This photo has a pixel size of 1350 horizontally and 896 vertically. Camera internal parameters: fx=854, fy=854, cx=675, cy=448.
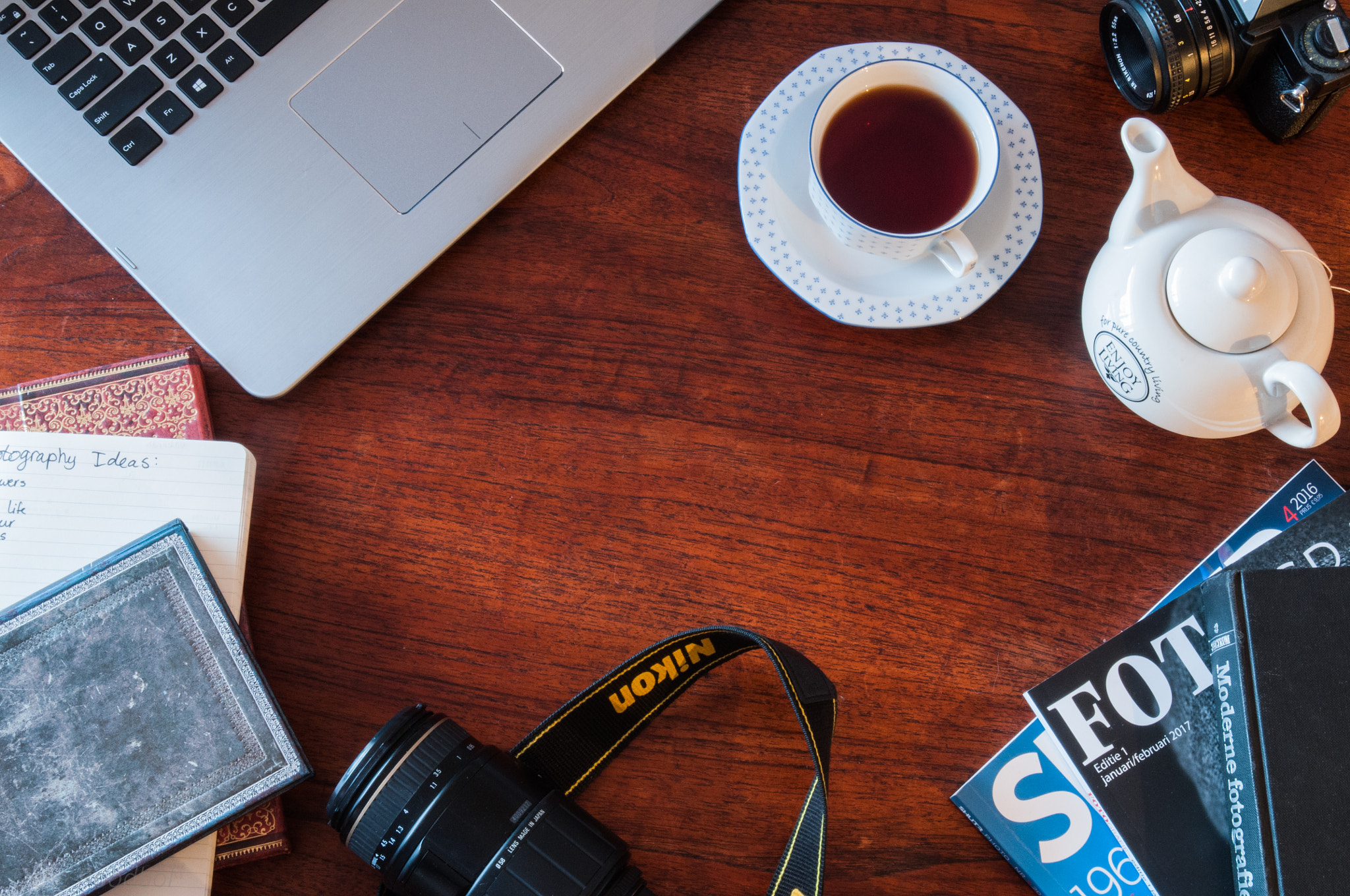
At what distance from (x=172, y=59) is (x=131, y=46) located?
1.1 inches

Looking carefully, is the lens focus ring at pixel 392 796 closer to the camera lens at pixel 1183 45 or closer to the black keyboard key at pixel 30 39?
the black keyboard key at pixel 30 39

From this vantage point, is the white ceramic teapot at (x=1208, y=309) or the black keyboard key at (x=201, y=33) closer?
the white ceramic teapot at (x=1208, y=309)

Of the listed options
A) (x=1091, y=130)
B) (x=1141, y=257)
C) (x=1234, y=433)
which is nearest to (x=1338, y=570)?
(x=1234, y=433)

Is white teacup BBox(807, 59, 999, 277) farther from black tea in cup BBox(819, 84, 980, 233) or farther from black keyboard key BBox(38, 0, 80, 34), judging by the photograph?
black keyboard key BBox(38, 0, 80, 34)

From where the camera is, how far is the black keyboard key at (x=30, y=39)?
0.60m

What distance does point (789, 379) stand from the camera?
Result: 25.0 inches

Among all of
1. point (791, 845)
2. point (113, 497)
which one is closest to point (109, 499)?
point (113, 497)

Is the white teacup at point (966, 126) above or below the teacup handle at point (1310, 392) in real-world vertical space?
above

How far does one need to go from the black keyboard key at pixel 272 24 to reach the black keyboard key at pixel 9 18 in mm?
150

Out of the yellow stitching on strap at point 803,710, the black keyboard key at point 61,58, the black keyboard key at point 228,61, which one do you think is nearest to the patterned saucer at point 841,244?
the yellow stitching on strap at point 803,710

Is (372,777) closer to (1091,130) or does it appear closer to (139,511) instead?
(139,511)

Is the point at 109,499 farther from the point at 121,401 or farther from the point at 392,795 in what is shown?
the point at 392,795

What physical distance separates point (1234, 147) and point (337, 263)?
0.68 m

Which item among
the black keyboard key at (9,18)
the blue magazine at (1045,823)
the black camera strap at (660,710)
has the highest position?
the black keyboard key at (9,18)
